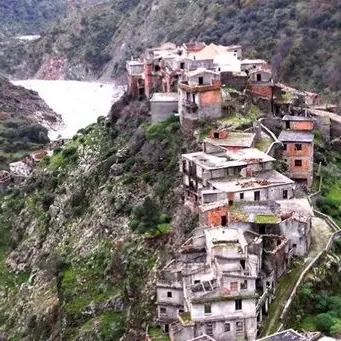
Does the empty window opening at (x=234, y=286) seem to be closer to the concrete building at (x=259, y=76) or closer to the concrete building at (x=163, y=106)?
the concrete building at (x=163, y=106)

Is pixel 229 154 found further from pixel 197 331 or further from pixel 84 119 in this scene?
pixel 84 119

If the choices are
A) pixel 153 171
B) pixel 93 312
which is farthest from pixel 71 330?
pixel 153 171

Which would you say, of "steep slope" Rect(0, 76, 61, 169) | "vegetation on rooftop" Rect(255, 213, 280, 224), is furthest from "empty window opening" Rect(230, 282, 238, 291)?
"steep slope" Rect(0, 76, 61, 169)

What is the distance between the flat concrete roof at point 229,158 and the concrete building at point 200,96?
630cm

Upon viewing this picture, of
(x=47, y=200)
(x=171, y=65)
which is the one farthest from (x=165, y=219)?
(x=47, y=200)

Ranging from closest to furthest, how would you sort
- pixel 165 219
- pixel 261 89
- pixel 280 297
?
pixel 280 297 → pixel 165 219 → pixel 261 89

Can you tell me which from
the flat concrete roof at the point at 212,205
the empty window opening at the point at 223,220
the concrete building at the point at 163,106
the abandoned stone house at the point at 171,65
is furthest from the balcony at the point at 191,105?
the empty window opening at the point at 223,220

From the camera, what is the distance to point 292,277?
41.3 meters

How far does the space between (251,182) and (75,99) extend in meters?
101

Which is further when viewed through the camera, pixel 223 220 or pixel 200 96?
pixel 200 96

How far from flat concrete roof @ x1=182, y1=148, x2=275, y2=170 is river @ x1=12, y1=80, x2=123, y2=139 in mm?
62523

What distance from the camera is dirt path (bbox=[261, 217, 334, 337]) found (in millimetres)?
38419

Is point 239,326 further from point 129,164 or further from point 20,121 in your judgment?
point 20,121

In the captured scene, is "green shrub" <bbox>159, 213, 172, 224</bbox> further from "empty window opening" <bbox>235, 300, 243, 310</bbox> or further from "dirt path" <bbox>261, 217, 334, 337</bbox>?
"empty window opening" <bbox>235, 300, 243, 310</bbox>
